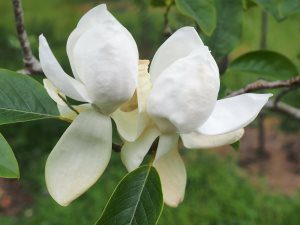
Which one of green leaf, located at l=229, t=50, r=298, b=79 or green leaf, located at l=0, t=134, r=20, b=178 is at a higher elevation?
green leaf, located at l=0, t=134, r=20, b=178

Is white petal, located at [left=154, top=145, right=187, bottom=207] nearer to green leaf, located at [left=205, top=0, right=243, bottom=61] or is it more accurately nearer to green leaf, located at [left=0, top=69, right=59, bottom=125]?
A: green leaf, located at [left=0, top=69, right=59, bottom=125]

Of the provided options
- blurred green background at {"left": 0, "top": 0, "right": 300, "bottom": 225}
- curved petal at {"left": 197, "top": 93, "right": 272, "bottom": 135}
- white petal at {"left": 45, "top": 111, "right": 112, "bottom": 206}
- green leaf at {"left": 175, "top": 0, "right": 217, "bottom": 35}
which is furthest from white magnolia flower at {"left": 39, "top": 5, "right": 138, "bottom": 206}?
blurred green background at {"left": 0, "top": 0, "right": 300, "bottom": 225}

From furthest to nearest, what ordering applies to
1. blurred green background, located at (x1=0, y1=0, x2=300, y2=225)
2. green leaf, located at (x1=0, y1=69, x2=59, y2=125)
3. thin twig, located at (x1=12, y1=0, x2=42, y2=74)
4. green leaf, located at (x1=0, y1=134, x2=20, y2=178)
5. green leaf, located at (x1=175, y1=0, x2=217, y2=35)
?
blurred green background, located at (x1=0, y1=0, x2=300, y2=225) < thin twig, located at (x1=12, y1=0, x2=42, y2=74) < green leaf, located at (x1=175, y1=0, x2=217, y2=35) < green leaf, located at (x1=0, y1=69, x2=59, y2=125) < green leaf, located at (x1=0, y1=134, x2=20, y2=178)

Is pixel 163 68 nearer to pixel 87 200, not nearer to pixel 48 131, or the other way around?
pixel 87 200

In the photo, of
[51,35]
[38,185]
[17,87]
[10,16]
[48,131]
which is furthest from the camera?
[10,16]

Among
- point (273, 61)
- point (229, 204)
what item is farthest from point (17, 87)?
point (229, 204)

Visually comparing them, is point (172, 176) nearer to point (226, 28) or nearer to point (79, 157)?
point (79, 157)
